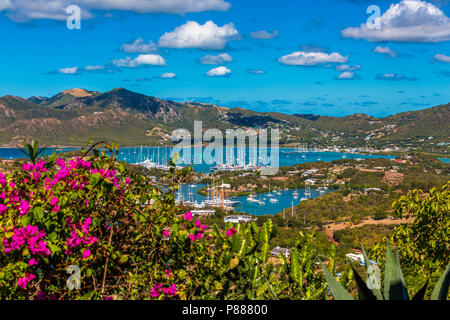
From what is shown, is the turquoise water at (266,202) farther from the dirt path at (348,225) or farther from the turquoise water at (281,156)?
the turquoise water at (281,156)

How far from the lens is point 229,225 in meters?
2.08

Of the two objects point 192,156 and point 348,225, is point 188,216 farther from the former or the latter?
point 192,156

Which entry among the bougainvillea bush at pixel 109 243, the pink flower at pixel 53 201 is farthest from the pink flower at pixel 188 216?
the pink flower at pixel 53 201

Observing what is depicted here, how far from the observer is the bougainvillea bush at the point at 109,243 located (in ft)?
5.84

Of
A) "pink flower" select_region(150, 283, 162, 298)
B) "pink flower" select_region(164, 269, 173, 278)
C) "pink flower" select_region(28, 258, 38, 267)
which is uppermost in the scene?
"pink flower" select_region(28, 258, 38, 267)

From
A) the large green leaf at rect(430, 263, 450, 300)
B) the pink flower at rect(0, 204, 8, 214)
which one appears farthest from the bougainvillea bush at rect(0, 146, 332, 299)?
the large green leaf at rect(430, 263, 450, 300)

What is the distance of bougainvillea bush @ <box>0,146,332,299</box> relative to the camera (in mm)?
1779

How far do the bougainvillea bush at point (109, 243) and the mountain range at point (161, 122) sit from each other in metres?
68.4

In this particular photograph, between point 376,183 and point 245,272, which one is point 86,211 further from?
point 376,183

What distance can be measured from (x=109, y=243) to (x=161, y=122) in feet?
499

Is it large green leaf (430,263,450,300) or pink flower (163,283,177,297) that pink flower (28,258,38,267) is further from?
large green leaf (430,263,450,300)

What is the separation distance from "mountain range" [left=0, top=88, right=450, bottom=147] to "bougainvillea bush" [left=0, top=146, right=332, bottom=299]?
68.4 m

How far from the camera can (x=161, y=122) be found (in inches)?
5945

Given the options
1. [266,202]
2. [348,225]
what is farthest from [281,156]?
[348,225]
